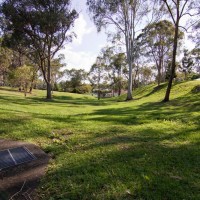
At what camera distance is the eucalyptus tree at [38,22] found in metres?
23.0

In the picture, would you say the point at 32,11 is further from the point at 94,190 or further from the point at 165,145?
the point at 94,190

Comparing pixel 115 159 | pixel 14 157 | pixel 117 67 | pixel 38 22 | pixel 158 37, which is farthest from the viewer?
pixel 117 67

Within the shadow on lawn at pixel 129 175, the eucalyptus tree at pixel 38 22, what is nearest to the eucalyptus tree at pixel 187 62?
the eucalyptus tree at pixel 38 22

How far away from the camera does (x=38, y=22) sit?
23031 mm

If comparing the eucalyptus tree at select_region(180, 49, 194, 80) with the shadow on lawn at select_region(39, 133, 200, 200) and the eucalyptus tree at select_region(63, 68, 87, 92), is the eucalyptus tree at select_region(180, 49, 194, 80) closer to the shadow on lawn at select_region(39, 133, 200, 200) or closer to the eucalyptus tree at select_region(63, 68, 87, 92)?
the eucalyptus tree at select_region(63, 68, 87, 92)

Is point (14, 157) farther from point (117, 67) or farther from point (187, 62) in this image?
point (187, 62)

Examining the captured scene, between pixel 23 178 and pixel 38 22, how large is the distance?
21.8 m

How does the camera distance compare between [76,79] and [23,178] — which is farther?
[76,79]

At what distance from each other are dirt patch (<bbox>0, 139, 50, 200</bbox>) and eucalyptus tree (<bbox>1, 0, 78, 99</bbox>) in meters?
20.9

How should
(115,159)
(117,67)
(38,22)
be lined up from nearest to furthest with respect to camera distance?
(115,159) → (38,22) → (117,67)

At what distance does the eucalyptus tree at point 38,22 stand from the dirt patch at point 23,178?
68.5ft

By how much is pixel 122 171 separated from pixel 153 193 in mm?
808

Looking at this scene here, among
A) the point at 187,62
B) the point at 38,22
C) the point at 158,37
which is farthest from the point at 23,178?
the point at 187,62

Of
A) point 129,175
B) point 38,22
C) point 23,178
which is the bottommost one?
point 23,178
